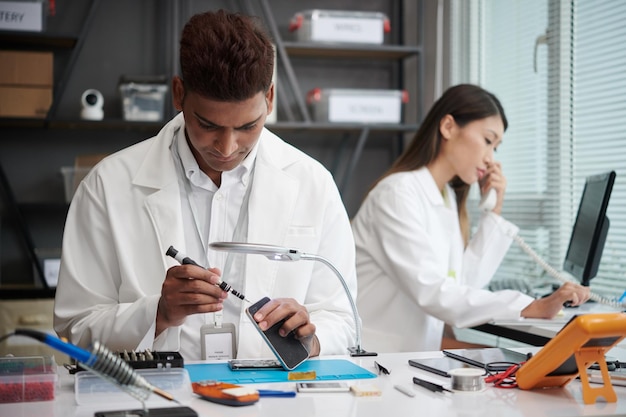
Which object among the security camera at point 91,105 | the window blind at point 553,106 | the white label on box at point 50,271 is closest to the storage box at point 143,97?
the security camera at point 91,105

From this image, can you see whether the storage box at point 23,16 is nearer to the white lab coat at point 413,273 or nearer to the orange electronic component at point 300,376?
the white lab coat at point 413,273

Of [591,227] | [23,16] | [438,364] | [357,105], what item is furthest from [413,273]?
[23,16]

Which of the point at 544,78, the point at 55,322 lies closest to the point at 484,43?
the point at 544,78

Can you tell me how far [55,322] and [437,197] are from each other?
1584 mm

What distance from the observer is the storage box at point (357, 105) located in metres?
4.15

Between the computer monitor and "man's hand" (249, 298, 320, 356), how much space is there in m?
1.44

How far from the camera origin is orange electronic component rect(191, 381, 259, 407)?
4.49 feet

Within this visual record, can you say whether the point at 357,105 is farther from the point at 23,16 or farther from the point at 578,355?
the point at 578,355

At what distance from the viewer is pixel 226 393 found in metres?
1.38

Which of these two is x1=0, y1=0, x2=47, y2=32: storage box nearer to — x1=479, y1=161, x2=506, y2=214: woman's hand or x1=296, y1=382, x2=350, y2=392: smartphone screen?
x1=479, y1=161, x2=506, y2=214: woman's hand

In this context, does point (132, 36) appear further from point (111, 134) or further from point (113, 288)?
point (113, 288)

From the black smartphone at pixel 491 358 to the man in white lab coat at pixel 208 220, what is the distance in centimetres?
29

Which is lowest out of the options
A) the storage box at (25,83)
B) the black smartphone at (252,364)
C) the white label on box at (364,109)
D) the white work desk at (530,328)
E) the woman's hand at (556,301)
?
the white work desk at (530,328)

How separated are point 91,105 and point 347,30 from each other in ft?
4.47
